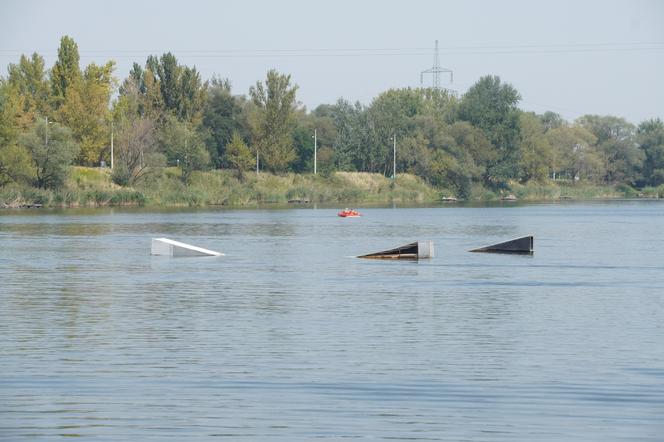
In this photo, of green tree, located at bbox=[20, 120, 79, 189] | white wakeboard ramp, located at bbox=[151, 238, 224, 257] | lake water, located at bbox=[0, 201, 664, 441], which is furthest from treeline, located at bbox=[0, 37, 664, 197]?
lake water, located at bbox=[0, 201, 664, 441]

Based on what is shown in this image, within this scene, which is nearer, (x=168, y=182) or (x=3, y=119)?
(x=3, y=119)

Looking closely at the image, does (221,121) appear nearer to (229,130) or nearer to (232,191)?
(229,130)

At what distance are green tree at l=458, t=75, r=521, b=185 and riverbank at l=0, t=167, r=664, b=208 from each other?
16.0 feet

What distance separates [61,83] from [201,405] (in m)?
128

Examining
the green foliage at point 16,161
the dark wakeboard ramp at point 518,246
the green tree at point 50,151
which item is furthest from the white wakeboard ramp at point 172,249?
the green tree at point 50,151

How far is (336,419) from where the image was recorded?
16.5 meters

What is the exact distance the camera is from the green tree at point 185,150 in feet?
451

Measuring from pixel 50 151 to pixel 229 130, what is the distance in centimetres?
4289

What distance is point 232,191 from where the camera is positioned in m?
140

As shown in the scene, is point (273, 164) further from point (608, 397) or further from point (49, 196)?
point (608, 397)

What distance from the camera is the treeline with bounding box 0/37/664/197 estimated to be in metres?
127

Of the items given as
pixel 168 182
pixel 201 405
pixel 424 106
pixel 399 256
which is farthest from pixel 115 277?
pixel 424 106

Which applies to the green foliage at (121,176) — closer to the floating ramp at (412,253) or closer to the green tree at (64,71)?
the green tree at (64,71)

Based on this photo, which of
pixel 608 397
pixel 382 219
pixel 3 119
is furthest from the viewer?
pixel 3 119
